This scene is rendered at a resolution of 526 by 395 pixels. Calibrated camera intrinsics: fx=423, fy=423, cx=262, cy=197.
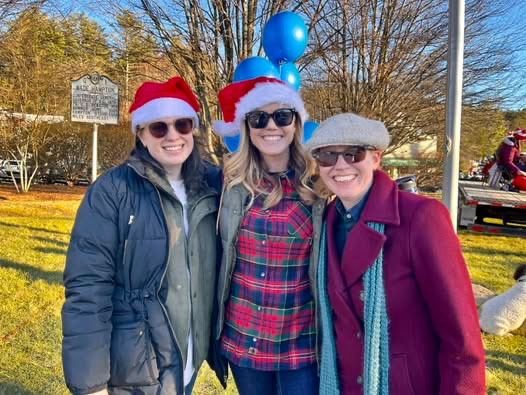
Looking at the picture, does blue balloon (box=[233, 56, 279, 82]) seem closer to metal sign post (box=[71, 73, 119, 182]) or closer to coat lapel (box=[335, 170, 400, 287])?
coat lapel (box=[335, 170, 400, 287])

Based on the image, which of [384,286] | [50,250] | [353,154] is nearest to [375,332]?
[384,286]

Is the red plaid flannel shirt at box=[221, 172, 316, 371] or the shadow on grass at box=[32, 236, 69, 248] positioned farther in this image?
the shadow on grass at box=[32, 236, 69, 248]

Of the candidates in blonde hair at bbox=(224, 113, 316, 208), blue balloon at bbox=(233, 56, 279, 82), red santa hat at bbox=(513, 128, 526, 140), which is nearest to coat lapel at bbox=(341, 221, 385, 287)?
blonde hair at bbox=(224, 113, 316, 208)

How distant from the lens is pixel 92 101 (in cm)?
661

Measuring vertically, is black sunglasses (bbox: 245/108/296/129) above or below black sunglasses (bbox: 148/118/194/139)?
above

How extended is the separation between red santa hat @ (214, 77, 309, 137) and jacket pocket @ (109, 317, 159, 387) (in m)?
1.19

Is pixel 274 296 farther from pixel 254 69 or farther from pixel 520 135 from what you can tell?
pixel 520 135

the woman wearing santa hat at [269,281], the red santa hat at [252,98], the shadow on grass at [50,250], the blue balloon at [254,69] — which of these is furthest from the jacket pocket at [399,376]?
the shadow on grass at [50,250]

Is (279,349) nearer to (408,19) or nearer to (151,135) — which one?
(151,135)

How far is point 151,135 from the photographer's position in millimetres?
1972

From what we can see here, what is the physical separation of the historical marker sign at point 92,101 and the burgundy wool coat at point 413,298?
19.2 feet

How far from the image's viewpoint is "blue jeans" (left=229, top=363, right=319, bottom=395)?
1940mm

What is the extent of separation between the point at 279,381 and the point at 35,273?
192 inches

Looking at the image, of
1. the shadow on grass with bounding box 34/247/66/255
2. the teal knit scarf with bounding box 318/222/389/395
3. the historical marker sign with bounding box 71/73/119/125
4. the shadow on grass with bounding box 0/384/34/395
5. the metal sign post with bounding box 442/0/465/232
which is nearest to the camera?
the teal knit scarf with bounding box 318/222/389/395
